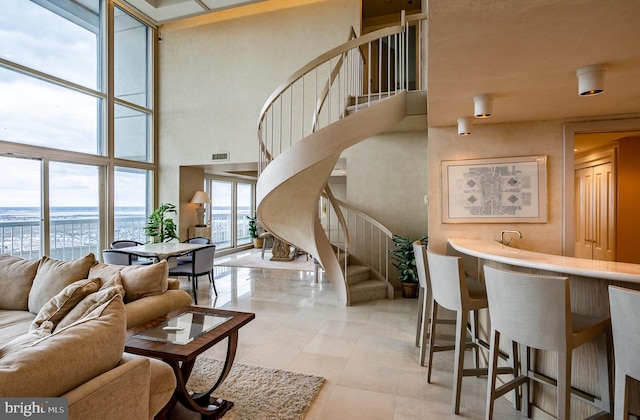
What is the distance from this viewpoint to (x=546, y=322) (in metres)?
1.61

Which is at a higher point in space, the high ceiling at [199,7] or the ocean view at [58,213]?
the high ceiling at [199,7]

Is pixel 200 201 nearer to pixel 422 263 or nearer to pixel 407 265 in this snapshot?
pixel 407 265

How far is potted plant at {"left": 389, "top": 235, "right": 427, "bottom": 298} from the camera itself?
4.89 m

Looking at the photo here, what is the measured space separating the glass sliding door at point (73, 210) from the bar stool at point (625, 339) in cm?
705

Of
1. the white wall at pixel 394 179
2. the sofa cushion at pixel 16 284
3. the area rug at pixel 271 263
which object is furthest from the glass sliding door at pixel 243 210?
the sofa cushion at pixel 16 284

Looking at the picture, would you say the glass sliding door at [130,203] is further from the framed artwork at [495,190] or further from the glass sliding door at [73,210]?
the framed artwork at [495,190]

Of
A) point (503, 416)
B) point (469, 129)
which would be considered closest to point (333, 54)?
point (469, 129)

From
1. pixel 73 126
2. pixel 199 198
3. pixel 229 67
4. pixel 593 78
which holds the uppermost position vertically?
pixel 229 67

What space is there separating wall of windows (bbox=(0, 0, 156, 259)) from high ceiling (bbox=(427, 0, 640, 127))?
603 cm

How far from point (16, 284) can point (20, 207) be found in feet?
9.88

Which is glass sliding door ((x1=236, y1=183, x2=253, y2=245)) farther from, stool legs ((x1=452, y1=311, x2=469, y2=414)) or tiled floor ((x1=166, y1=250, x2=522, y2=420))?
stool legs ((x1=452, y1=311, x2=469, y2=414))

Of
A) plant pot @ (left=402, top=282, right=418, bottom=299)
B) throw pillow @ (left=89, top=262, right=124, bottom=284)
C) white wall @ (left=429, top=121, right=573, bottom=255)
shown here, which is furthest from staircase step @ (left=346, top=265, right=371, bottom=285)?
throw pillow @ (left=89, top=262, right=124, bottom=284)

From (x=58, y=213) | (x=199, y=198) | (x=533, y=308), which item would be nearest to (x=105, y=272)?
(x=533, y=308)

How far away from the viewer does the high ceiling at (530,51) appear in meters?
1.53
